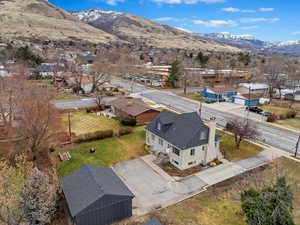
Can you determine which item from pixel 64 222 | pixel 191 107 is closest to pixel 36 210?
pixel 64 222

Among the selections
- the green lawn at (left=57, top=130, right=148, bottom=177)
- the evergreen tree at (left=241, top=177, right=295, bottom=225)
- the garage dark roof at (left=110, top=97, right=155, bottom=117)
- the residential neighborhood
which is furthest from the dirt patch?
the garage dark roof at (left=110, top=97, right=155, bottom=117)

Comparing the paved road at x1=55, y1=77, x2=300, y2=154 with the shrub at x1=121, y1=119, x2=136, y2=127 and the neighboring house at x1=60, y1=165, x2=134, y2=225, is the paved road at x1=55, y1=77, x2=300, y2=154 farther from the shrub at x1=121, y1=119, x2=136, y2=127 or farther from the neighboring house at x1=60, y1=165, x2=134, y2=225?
the neighboring house at x1=60, y1=165, x2=134, y2=225


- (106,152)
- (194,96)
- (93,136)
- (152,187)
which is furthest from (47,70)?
(152,187)

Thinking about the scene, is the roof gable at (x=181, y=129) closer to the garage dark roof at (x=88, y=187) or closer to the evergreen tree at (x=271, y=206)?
the garage dark roof at (x=88, y=187)

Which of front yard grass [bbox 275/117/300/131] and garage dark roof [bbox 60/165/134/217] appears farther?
front yard grass [bbox 275/117/300/131]

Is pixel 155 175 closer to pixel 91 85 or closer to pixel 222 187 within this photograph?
pixel 222 187

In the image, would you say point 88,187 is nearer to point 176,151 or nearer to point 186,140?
point 176,151

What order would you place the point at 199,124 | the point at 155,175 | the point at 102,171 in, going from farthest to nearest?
the point at 199,124 → the point at 155,175 → the point at 102,171
